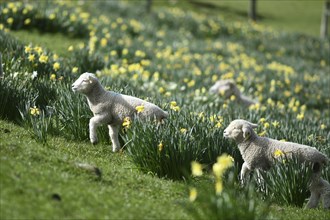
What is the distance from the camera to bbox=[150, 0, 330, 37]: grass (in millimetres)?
34531

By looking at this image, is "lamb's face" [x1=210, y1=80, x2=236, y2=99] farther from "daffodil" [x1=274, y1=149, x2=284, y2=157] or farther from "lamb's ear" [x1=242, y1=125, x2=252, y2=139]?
"daffodil" [x1=274, y1=149, x2=284, y2=157]

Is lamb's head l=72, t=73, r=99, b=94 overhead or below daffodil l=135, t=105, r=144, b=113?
overhead

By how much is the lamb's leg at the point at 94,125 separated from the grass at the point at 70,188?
1.36ft

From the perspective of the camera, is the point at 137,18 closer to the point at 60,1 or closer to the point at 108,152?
the point at 60,1

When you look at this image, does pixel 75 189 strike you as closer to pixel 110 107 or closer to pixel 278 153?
pixel 110 107

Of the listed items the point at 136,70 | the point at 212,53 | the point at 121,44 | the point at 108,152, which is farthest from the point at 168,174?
the point at 212,53

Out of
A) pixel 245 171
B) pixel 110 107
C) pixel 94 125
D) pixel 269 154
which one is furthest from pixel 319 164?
pixel 94 125

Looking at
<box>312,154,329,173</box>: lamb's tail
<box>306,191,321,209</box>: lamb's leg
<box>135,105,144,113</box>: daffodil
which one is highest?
<box>135,105,144,113</box>: daffodil

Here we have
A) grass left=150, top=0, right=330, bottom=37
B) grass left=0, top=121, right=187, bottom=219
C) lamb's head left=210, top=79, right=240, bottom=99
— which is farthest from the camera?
grass left=150, top=0, right=330, bottom=37

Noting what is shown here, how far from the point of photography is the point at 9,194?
4305 mm

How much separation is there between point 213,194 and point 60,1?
1291 centimetres

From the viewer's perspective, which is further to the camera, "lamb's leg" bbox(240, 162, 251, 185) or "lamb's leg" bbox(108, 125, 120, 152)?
"lamb's leg" bbox(108, 125, 120, 152)

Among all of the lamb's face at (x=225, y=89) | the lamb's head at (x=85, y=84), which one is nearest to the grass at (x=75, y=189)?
the lamb's head at (x=85, y=84)

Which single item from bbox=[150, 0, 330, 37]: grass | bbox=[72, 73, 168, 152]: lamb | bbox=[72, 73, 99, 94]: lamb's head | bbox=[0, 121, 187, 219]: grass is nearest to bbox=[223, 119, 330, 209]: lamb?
bbox=[72, 73, 168, 152]: lamb
